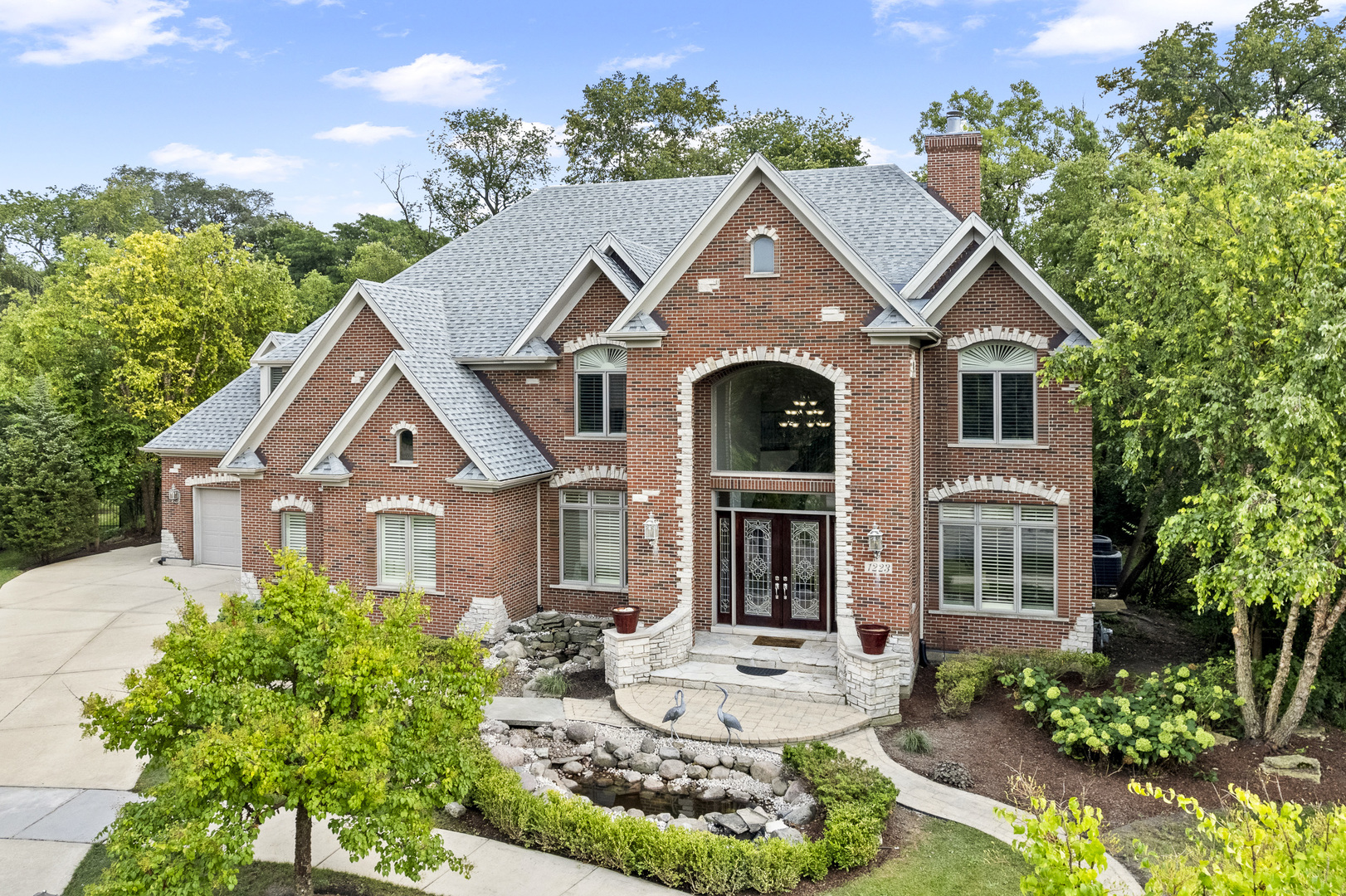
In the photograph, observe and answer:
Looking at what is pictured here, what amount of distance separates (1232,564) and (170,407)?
101 feet

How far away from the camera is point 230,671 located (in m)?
8.21

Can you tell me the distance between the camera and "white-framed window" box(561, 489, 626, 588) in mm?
20078

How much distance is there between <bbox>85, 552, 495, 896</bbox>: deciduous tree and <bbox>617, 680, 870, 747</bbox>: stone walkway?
5.72m

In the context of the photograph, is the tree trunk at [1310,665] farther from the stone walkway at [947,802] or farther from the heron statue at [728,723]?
the heron statue at [728,723]

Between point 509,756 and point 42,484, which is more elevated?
point 42,484

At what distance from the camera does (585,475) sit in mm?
20141

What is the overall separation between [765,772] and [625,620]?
4.48 m

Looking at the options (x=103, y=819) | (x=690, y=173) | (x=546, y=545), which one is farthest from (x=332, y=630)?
(x=690, y=173)

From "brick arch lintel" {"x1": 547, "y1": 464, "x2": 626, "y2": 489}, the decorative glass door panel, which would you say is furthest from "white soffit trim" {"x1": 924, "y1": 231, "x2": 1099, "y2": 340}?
"brick arch lintel" {"x1": 547, "y1": 464, "x2": 626, "y2": 489}

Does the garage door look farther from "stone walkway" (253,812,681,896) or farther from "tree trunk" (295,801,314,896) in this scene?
"tree trunk" (295,801,314,896)

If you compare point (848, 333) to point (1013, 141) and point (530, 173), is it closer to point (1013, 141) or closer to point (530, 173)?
point (1013, 141)

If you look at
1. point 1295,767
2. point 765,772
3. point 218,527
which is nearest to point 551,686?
point 765,772

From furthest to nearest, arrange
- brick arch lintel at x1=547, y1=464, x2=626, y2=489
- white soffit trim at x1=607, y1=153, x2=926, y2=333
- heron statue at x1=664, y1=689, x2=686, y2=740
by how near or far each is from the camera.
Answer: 1. brick arch lintel at x1=547, y1=464, x2=626, y2=489
2. white soffit trim at x1=607, y1=153, x2=926, y2=333
3. heron statue at x1=664, y1=689, x2=686, y2=740

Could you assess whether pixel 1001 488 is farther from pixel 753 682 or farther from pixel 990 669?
pixel 753 682
